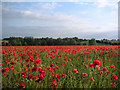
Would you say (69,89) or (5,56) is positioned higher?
(5,56)

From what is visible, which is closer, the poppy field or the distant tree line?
the poppy field

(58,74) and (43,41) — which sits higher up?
(43,41)

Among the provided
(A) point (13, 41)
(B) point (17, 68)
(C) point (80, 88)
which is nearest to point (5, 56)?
(B) point (17, 68)

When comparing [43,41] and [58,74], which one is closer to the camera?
[58,74]

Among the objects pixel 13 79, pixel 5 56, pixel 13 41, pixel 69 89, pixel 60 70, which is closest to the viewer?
pixel 69 89

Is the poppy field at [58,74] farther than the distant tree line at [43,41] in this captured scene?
No

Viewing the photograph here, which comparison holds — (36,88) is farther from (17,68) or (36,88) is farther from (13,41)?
(13,41)

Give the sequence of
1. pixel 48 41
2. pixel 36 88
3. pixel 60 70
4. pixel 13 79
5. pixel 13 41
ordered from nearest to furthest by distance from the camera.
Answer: pixel 36 88, pixel 13 79, pixel 60 70, pixel 13 41, pixel 48 41

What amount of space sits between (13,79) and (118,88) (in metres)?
2.38

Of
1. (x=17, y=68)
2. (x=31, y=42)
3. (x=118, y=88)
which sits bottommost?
(x=118, y=88)

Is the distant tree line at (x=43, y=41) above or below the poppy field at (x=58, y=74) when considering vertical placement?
above

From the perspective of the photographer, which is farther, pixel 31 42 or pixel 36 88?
pixel 31 42

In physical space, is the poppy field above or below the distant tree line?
below

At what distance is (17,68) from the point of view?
3818 millimetres
